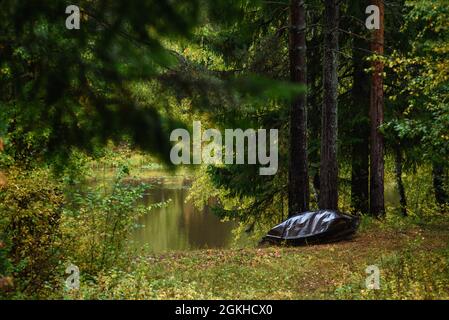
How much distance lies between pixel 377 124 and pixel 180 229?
73.6ft

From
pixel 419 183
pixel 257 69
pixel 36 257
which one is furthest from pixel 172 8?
pixel 419 183

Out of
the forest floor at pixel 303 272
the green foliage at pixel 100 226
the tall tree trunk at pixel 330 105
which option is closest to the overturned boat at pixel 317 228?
the forest floor at pixel 303 272

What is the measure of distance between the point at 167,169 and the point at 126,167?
6797mm

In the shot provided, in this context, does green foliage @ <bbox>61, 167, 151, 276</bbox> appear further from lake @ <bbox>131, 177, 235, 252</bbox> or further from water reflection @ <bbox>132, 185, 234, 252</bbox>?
water reflection @ <bbox>132, 185, 234, 252</bbox>

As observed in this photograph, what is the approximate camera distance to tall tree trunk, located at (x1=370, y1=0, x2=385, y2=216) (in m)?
15.0

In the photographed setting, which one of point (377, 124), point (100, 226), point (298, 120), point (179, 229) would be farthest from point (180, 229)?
point (100, 226)

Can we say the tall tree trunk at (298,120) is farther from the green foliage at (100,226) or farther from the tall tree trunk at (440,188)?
the tall tree trunk at (440,188)

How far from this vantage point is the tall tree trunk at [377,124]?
1498cm

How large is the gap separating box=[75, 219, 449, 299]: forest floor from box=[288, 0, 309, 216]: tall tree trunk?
209cm

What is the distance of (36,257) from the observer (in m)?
8.46

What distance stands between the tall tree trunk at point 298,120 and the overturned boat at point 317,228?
1.13m

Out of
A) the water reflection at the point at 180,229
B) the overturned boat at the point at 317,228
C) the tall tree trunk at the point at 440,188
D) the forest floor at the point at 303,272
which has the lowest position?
the water reflection at the point at 180,229

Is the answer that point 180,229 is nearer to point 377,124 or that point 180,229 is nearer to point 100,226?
point 377,124

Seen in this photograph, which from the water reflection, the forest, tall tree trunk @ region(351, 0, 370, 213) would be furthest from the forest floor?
the water reflection
